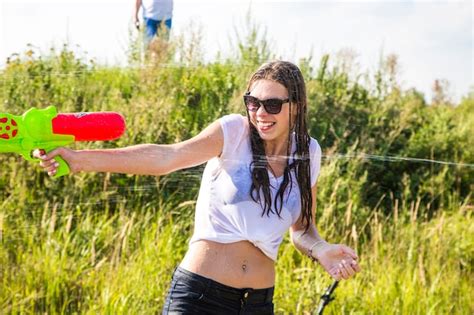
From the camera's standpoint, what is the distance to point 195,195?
18.8ft

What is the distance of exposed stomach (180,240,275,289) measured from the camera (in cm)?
287

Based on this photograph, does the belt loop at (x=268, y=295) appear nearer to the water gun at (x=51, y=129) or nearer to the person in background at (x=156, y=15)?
the water gun at (x=51, y=129)

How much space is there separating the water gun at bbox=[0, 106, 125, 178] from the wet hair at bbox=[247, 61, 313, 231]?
0.75 metres

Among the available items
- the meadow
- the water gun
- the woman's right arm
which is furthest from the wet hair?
the meadow

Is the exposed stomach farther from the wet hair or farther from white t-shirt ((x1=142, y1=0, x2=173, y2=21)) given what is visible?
white t-shirt ((x1=142, y1=0, x2=173, y2=21))

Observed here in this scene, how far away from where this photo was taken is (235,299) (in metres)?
2.88

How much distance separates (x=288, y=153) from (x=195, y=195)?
9.06 feet

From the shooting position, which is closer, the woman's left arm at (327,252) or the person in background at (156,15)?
the woman's left arm at (327,252)

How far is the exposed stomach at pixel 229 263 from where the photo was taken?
113 inches

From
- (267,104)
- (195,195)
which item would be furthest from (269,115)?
(195,195)

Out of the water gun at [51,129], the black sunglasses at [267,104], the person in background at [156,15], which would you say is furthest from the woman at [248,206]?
the person in background at [156,15]

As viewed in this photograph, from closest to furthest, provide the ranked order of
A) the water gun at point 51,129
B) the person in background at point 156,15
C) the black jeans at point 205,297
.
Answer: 1. the water gun at point 51,129
2. the black jeans at point 205,297
3. the person in background at point 156,15

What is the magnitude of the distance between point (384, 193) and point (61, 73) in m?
2.68

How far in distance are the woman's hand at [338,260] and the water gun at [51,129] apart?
1.03 m
